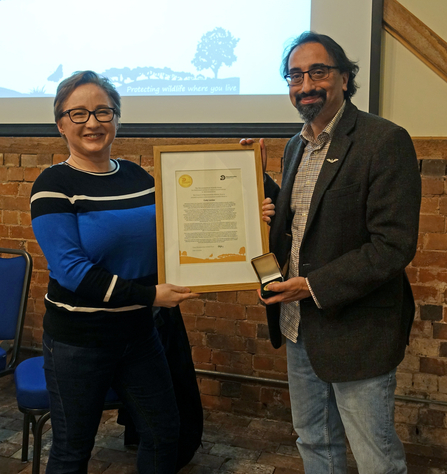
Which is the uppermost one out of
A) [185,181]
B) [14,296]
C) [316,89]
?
[316,89]

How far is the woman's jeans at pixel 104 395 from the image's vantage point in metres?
1.53

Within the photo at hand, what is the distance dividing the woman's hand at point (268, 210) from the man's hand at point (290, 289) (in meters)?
0.28

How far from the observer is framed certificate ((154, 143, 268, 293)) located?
161 centimetres

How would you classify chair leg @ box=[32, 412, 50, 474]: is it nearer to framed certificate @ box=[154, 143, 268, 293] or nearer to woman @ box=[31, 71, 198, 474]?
woman @ box=[31, 71, 198, 474]

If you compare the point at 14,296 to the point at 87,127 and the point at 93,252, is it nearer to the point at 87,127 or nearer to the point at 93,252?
the point at 93,252

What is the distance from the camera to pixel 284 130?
2611mm

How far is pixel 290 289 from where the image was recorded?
1.48 meters

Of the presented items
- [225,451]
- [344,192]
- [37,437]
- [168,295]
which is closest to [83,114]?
[168,295]

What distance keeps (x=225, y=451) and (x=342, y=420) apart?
3.72 feet

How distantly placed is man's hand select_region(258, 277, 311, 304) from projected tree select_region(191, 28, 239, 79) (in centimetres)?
161

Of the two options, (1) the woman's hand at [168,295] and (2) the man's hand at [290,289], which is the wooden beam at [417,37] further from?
(1) the woman's hand at [168,295]

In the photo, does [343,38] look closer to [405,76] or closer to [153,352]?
[405,76]

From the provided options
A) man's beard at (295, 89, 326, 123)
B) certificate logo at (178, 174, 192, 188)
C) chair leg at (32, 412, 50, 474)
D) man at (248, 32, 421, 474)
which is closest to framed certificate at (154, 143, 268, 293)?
certificate logo at (178, 174, 192, 188)

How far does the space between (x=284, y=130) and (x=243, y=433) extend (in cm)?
173
